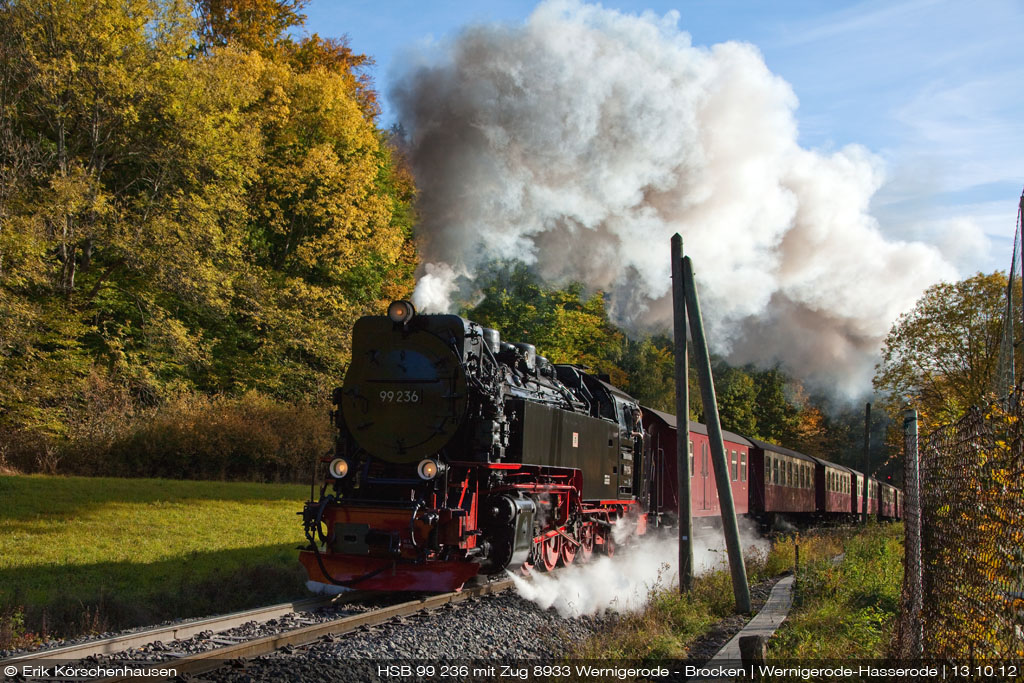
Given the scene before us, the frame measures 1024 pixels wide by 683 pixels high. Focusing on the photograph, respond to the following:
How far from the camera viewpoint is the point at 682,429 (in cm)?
1091

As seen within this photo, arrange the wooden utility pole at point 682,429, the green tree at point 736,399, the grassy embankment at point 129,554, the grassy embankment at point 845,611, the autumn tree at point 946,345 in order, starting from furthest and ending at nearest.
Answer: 1. the green tree at point 736,399
2. the autumn tree at point 946,345
3. the wooden utility pole at point 682,429
4. the grassy embankment at point 129,554
5. the grassy embankment at point 845,611

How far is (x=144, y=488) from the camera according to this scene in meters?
16.0

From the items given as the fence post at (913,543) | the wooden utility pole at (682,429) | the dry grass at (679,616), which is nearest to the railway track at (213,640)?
the dry grass at (679,616)

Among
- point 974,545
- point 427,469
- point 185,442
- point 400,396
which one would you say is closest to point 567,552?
point 427,469

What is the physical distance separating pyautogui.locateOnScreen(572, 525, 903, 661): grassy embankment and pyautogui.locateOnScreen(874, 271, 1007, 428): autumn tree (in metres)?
16.9

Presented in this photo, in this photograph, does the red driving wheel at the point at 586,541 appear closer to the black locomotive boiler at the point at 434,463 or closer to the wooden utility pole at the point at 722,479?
the black locomotive boiler at the point at 434,463

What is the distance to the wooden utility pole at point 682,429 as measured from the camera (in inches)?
423

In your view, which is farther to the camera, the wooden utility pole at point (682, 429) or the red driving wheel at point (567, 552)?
the red driving wheel at point (567, 552)

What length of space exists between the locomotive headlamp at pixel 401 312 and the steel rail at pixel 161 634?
3116mm

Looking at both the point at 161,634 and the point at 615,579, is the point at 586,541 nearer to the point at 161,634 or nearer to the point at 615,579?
the point at 615,579

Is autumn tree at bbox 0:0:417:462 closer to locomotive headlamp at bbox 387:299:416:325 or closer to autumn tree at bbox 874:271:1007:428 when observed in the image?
locomotive headlamp at bbox 387:299:416:325

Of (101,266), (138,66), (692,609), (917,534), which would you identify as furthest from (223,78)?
(917,534)

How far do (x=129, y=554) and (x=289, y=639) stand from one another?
5208 millimetres

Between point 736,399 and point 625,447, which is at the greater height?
point 736,399
